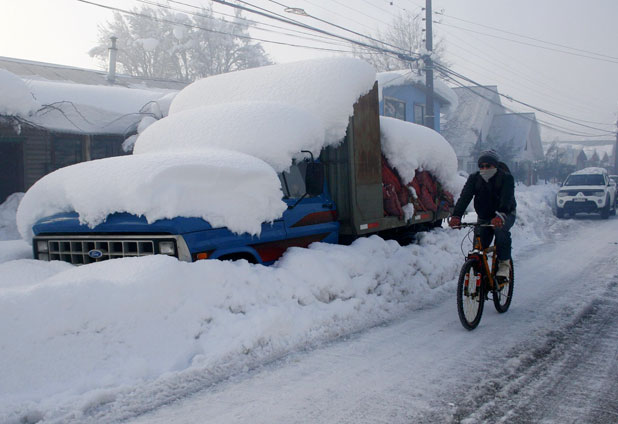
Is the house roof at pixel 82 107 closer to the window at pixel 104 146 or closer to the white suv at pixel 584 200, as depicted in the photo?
the window at pixel 104 146

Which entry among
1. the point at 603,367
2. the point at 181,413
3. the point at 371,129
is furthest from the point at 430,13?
the point at 181,413

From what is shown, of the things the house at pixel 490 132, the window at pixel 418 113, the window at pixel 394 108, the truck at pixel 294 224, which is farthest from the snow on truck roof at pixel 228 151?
the house at pixel 490 132

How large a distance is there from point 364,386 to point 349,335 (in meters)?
1.34

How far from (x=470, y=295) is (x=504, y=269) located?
853mm

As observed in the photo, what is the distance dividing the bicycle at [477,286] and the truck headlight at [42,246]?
4211mm

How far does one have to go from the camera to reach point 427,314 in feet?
21.3

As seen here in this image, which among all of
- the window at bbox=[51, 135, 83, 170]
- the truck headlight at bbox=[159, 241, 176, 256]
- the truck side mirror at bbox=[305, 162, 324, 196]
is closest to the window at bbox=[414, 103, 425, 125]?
the window at bbox=[51, 135, 83, 170]

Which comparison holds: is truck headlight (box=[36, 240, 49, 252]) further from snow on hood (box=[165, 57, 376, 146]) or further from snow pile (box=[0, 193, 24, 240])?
snow pile (box=[0, 193, 24, 240])

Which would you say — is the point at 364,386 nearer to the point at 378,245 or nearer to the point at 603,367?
the point at 603,367

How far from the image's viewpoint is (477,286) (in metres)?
6.04

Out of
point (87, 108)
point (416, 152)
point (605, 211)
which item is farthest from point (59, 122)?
point (605, 211)

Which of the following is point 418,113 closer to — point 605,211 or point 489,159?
point 605,211

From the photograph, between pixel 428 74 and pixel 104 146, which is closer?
pixel 104 146

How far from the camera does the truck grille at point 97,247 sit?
4852mm
